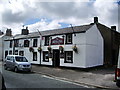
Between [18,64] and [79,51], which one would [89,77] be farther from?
[18,64]

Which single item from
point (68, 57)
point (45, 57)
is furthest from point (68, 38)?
point (45, 57)

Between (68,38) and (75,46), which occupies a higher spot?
(68,38)

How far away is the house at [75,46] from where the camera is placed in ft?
68.0

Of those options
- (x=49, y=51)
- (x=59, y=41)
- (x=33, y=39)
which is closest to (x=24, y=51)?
(x=33, y=39)

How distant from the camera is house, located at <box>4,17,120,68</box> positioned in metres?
20.7

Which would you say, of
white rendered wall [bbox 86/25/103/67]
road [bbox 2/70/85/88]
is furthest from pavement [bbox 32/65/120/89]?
road [bbox 2/70/85/88]

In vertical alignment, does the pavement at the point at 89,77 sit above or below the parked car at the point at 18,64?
below

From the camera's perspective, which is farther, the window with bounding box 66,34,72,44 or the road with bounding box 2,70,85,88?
the window with bounding box 66,34,72,44

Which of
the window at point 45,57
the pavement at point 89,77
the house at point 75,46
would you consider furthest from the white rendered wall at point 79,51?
the window at point 45,57

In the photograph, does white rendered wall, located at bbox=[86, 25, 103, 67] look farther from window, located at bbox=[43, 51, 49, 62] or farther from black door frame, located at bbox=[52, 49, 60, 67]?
window, located at bbox=[43, 51, 49, 62]


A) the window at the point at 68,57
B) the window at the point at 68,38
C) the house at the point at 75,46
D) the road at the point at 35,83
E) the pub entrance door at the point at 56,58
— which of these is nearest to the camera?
the road at the point at 35,83

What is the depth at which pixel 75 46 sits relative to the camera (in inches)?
821

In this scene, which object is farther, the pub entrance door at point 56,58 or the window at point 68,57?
the pub entrance door at point 56,58

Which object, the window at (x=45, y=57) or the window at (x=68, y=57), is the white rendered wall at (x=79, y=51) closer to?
the window at (x=68, y=57)
